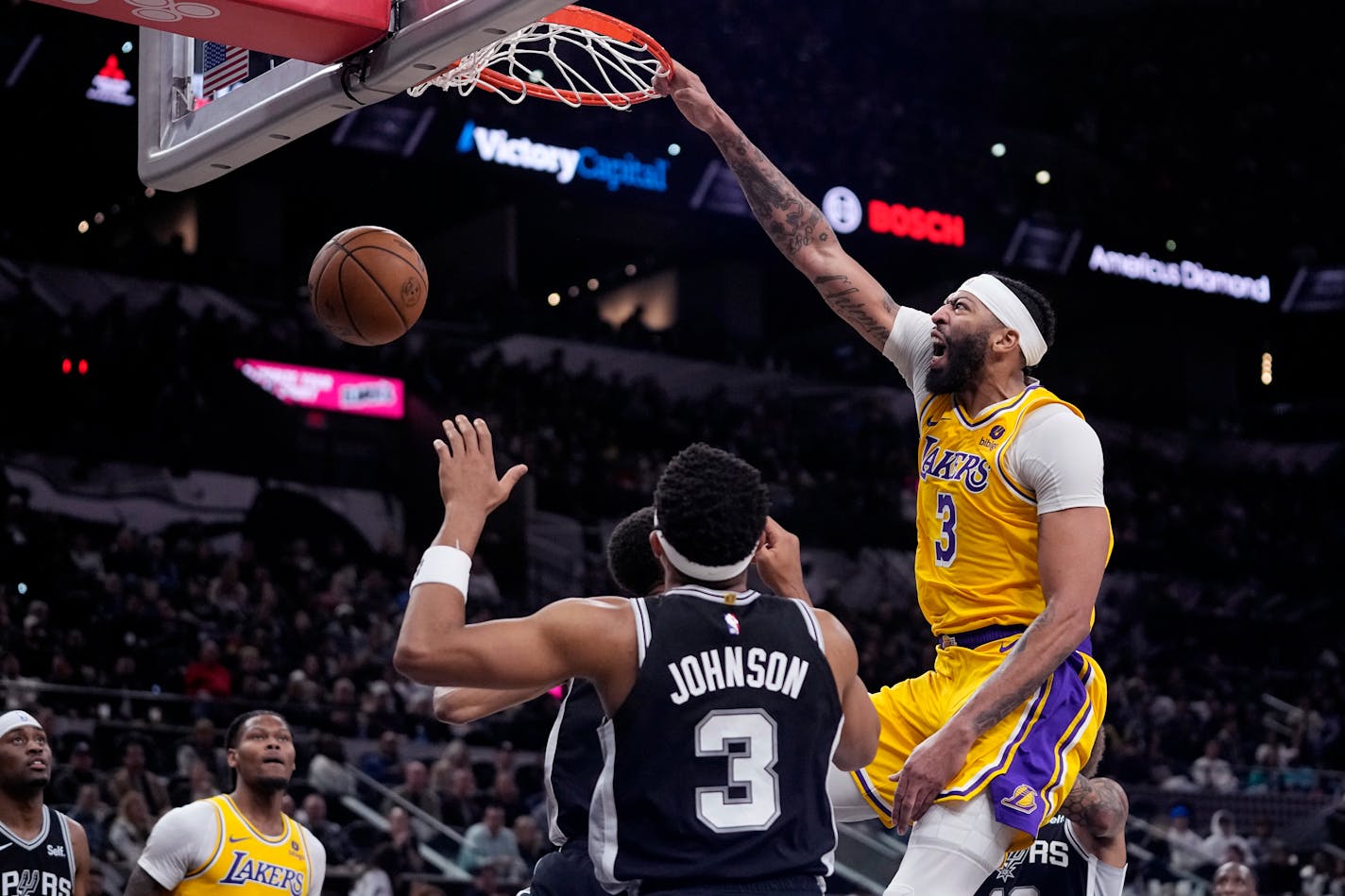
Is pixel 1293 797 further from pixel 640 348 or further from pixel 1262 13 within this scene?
pixel 1262 13

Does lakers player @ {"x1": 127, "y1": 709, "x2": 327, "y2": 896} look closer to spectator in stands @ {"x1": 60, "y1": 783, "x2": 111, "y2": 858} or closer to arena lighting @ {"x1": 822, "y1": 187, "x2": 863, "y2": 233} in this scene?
spectator in stands @ {"x1": 60, "y1": 783, "x2": 111, "y2": 858}

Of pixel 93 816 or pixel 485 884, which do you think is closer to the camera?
pixel 93 816

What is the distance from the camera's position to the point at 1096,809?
6.20 m

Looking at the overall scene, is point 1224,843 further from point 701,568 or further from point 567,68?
point 701,568

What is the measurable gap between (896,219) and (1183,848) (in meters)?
12.8

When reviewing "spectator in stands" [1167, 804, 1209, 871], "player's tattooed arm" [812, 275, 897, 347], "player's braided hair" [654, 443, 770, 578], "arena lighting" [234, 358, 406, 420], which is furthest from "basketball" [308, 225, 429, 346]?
"arena lighting" [234, 358, 406, 420]

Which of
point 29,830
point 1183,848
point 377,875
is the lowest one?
point 1183,848

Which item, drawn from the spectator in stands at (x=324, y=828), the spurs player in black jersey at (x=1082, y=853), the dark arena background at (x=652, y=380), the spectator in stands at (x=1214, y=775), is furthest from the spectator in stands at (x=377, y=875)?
the spectator in stands at (x=1214, y=775)

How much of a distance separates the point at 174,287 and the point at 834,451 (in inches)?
385

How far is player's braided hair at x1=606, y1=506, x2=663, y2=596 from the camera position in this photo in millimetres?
4234

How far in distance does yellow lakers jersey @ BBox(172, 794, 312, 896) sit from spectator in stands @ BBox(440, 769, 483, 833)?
17.4 feet

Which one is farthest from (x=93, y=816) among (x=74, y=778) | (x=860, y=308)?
(x=860, y=308)

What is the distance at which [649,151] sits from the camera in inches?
940

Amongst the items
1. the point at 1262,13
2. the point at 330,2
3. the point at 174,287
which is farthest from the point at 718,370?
the point at 330,2
